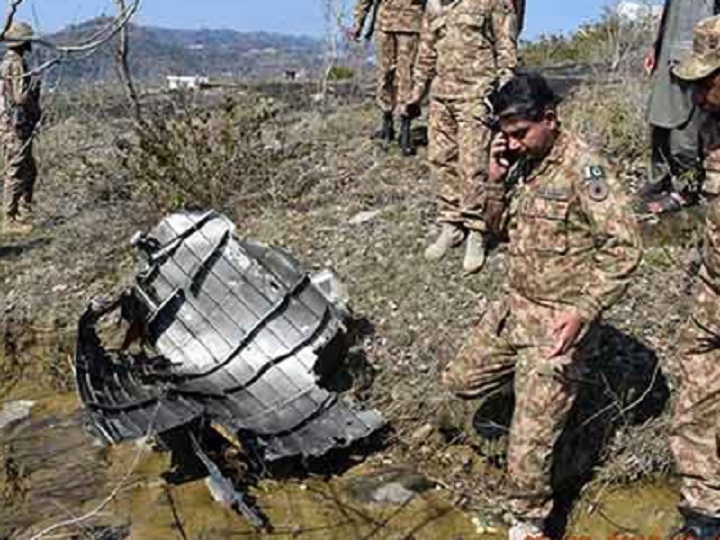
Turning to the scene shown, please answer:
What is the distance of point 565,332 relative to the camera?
3.73 meters

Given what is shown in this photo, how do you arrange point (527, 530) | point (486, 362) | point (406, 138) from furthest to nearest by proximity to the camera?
1. point (406, 138)
2. point (486, 362)
3. point (527, 530)

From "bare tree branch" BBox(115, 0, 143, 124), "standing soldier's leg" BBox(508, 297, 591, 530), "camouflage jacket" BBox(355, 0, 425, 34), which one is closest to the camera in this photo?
"standing soldier's leg" BBox(508, 297, 591, 530)

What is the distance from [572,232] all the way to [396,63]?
14.1ft

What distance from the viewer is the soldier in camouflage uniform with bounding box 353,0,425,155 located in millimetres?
7574

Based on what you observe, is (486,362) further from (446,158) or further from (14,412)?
(14,412)

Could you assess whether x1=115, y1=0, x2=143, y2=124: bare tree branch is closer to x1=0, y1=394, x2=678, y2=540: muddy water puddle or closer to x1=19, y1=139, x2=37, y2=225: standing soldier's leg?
x1=19, y1=139, x2=37, y2=225: standing soldier's leg

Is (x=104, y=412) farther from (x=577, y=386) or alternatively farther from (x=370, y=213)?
(x=370, y=213)

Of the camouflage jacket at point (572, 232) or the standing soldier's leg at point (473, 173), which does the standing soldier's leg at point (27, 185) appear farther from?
the camouflage jacket at point (572, 232)

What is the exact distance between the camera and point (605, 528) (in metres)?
4.31

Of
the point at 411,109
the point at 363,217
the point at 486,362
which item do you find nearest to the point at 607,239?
the point at 486,362

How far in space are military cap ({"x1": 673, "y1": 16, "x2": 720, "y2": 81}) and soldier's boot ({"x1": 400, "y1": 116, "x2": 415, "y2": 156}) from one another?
4.23m

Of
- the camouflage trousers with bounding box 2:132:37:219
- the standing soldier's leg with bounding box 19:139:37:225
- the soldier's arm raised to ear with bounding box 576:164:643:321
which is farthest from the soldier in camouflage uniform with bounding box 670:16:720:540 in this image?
the standing soldier's leg with bounding box 19:139:37:225

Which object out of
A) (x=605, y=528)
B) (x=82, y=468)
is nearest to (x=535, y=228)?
(x=605, y=528)

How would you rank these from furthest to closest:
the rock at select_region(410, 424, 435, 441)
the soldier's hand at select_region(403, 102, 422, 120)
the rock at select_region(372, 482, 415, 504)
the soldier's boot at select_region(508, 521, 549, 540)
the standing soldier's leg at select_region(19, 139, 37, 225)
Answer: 1. the standing soldier's leg at select_region(19, 139, 37, 225)
2. the soldier's hand at select_region(403, 102, 422, 120)
3. the rock at select_region(410, 424, 435, 441)
4. the rock at select_region(372, 482, 415, 504)
5. the soldier's boot at select_region(508, 521, 549, 540)
